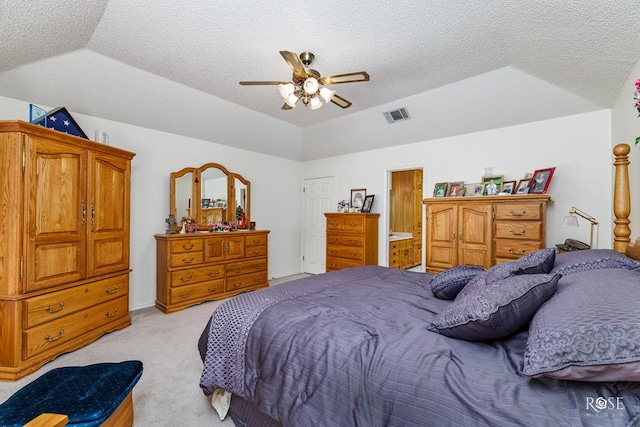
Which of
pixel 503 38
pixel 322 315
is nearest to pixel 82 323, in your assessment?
pixel 322 315

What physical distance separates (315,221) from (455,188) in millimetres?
2753

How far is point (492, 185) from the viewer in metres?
3.56

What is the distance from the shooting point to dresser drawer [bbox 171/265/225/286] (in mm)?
3661

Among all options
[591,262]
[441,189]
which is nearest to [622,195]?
[591,262]

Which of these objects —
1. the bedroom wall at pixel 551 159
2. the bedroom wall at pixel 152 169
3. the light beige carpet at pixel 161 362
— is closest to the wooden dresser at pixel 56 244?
the light beige carpet at pixel 161 362

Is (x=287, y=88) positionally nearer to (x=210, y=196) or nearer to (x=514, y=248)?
(x=210, y=196)

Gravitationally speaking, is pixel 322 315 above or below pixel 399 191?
below

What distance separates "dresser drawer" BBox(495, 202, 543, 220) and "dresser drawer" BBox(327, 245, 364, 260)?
6.68 feet

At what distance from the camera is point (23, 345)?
2.19 metres

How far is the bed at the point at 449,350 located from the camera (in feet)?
2.57

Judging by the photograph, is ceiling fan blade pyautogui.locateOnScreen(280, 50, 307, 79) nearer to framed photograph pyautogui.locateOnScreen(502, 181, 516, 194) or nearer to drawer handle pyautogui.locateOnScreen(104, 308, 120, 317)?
framed photograph pyautogui.locateOnScreen(502, 181, 516, 194)

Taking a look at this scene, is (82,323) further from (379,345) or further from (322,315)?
(379,345)

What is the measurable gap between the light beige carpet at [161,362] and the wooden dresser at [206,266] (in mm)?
237

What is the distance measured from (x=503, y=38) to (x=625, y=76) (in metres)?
1.06
